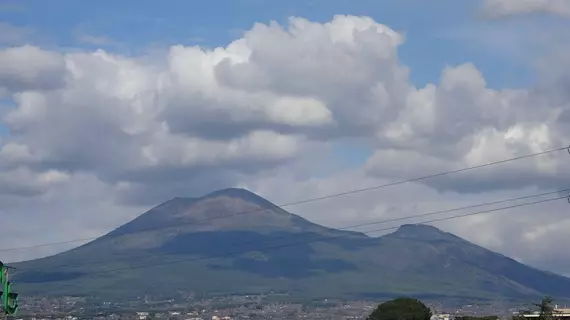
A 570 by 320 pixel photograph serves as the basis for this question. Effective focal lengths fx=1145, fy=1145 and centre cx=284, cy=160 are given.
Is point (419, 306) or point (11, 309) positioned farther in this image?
point (419, 306)

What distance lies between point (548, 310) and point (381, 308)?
5745 cm

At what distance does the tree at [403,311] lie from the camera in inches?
5984

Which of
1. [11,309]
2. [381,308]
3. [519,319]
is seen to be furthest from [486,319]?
[11,309]

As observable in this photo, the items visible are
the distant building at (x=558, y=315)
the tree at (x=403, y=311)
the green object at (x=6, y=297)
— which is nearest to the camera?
the green object at (x=6, y=297)

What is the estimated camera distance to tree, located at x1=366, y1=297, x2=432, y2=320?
152000mm

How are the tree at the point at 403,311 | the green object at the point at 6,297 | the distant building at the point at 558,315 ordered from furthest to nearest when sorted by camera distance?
the tree at the point at 403,311 → the distant building at the point at 558,315 → the green object at the point at 6,297

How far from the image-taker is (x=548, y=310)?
108m

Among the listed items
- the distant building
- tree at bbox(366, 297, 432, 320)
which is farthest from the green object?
tree at bbox(366, 297, 432, 320)

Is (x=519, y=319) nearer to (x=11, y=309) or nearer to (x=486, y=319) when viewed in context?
(x=486, y=319)

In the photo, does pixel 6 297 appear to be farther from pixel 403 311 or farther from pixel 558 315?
pixel 403 311

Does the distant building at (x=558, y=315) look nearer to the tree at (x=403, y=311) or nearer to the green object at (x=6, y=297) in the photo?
the tree at (x=403, y=311)

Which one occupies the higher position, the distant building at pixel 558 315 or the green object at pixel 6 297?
the green object at pixel 6 297

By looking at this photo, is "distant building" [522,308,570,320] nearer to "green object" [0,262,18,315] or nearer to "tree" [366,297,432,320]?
"tree" [366,297,432,320]

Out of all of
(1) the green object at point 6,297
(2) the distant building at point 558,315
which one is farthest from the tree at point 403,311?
(1) the green object at point 6,297
